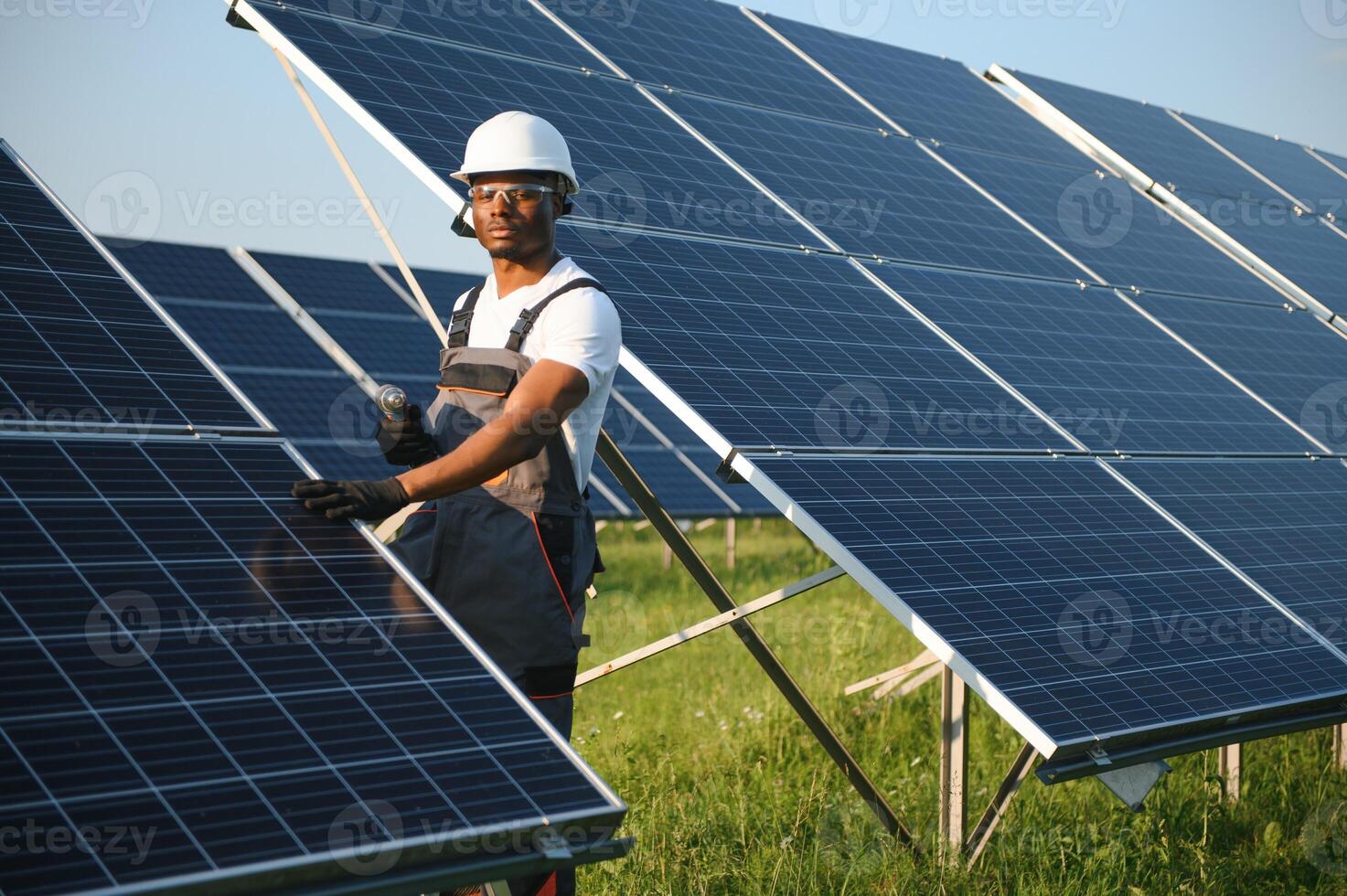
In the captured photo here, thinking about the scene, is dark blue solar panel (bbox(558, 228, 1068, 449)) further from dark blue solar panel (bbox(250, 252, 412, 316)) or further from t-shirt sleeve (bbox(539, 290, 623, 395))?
dark blue solar panel (bbox(250, 252, 412, 316))

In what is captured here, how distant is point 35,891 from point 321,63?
4.25 meters

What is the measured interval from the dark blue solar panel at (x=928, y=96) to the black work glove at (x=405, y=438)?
5.93 m

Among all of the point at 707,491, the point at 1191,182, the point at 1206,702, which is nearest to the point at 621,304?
the point at 1206,702

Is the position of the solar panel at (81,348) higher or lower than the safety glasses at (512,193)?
lower

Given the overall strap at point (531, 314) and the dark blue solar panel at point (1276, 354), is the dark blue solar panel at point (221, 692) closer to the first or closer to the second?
the overall strap at point (531, 314)

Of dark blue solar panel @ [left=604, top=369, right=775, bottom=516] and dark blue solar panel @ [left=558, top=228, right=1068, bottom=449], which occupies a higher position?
dark blue solar panel @ [left=558, top=228, right=1068, bottom=449]

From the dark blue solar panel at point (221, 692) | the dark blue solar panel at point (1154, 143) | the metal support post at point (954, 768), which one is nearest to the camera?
the dark blue solar panel at point (221, 692)

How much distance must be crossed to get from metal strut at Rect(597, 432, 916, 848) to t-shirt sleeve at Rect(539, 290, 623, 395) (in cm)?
120

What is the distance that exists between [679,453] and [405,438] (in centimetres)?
1421

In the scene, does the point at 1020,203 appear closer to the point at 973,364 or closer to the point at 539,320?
the point at 973,364

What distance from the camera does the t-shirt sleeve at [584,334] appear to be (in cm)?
395

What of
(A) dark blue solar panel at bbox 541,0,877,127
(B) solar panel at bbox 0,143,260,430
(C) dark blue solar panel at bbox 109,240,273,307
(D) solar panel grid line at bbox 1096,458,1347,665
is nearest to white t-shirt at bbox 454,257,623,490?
(B) solar panel at bbox 0,143,260,430

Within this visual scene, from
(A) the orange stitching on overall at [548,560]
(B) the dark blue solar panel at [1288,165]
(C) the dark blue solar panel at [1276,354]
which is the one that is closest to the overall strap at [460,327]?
(A) the orange stitching on overall at [548,560]

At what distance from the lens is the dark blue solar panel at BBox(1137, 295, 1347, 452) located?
814 cm
